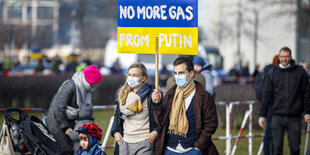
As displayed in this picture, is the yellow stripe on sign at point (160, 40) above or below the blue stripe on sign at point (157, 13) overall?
below

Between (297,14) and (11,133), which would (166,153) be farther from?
(297,14)

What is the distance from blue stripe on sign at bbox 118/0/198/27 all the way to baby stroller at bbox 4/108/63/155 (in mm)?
1622

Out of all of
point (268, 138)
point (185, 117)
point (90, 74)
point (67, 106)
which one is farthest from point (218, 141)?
point (185, 117)

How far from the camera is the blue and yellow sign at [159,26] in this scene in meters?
6.94

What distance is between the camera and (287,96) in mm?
9094

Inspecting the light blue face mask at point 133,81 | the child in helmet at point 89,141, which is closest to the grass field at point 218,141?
the child in helmet at point 89,141

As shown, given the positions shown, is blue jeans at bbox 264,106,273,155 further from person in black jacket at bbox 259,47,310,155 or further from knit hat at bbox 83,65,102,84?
knit hat at bbox 83,65,102,84

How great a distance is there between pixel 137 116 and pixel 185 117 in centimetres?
59

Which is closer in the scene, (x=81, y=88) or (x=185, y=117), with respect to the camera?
(x=185, y=117)

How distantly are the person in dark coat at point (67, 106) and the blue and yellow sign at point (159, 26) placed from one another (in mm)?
906

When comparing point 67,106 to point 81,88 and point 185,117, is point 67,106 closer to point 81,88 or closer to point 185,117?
point 81,88

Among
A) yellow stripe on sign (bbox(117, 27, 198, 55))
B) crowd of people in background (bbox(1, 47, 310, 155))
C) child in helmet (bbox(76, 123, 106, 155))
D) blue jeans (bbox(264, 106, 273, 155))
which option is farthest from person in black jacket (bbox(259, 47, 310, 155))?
child in helmet (bbox(76, 123, 106, 155))

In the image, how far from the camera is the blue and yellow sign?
22.8ft

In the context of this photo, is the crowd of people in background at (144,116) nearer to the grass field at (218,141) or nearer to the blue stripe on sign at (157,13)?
the blue stripe on sign at (157,13)
